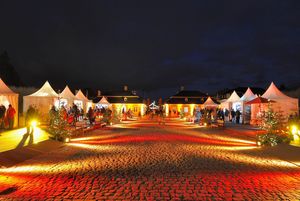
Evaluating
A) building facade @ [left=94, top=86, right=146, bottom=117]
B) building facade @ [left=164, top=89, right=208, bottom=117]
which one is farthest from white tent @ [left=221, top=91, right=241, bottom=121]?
building facade @ [left=94, top=86, right=146, bottom=117]

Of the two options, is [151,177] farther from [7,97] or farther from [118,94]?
[118,94]

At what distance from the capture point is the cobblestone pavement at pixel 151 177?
19.7 feet

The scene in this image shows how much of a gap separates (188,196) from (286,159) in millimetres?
6192

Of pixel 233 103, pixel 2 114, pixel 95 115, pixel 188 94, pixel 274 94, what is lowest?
pixel 95 115

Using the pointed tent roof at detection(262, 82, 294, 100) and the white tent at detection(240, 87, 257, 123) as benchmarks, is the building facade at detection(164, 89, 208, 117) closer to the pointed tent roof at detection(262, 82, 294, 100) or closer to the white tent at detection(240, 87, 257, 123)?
the white tent at detection(240, 87, 257, 123)

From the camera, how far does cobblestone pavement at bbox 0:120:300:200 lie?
6000 millimetres

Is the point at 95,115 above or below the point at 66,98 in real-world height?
below

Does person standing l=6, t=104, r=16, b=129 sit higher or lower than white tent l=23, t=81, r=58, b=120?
lower

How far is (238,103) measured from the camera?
106ft

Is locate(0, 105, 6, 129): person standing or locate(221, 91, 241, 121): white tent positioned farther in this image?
locate(221, 91, 241, 121): white tent

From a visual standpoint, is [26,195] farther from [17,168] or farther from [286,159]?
[286,159]

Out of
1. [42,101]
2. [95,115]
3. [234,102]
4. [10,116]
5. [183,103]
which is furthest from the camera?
[183,103]

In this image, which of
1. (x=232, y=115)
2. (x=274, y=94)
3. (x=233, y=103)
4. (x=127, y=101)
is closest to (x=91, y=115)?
(x=232, y=115)

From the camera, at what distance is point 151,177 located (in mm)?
7453
